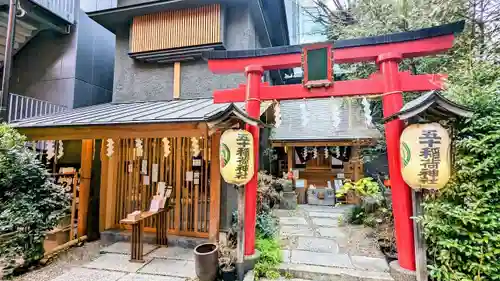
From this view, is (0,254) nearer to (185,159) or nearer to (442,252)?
(185,159)

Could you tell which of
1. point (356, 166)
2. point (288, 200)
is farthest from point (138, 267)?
point (356, 166)

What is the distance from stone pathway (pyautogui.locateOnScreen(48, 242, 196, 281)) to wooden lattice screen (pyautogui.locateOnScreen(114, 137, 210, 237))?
0.80 m

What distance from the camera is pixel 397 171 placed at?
441 cm

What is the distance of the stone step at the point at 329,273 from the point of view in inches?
177

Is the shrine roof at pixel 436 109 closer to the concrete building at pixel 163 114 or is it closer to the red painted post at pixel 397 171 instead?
the red painted post at pixel 397 171

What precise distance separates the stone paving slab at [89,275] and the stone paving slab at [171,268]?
504 mm

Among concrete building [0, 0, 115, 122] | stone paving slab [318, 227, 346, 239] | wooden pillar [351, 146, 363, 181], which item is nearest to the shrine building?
concrete building [0, 0, 115, 122]

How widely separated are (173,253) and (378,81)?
593 centimetres

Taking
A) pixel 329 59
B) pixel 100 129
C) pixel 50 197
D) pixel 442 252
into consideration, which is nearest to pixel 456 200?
pixel 442 252

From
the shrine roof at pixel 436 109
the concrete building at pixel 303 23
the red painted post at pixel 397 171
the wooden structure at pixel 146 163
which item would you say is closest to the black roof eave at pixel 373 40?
the red painted post at pixel 397 171

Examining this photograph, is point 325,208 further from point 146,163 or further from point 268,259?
point 146,163

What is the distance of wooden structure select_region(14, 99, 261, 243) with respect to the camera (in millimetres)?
5641

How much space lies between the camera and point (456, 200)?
12.3 ft

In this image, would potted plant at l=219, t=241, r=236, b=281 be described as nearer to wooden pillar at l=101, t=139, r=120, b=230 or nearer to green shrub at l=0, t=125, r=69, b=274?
green shrub at l=0, t=125, r=69, b=274
